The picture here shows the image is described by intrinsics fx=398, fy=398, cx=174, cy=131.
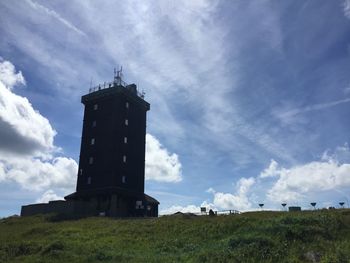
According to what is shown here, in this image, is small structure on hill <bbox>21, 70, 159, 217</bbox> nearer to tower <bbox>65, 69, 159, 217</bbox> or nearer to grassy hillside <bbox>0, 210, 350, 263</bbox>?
tower <bbox>65, 69, 159, 217</bbox>

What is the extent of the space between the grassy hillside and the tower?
2025 cm

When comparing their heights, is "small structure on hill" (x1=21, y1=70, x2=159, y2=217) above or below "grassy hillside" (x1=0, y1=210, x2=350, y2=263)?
above

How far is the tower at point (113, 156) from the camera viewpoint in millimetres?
61906

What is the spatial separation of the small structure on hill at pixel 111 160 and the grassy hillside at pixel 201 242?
62.0 feet

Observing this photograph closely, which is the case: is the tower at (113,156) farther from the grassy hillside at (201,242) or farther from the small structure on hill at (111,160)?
the grassy hillside at (201,242)

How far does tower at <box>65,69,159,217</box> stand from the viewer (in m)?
61.9

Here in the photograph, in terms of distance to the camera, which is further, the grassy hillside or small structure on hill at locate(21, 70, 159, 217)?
small structure on hill at locate(21, 70, 159, 217)

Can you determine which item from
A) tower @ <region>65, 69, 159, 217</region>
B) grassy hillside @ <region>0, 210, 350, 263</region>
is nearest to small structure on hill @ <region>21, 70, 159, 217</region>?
tower @ <region>65, 69, 159, 217</region>

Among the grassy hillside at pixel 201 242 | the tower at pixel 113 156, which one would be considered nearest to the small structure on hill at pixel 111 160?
the tower at pixel 113 156

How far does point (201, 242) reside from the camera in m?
31.4

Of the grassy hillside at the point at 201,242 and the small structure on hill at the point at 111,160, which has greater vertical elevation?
the small structure on hill at the point at 111,160

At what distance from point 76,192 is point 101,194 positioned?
576cm

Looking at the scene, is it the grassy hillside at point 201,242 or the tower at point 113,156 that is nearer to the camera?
the grassy hillside at point 201,242

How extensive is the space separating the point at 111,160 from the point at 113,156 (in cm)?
72
